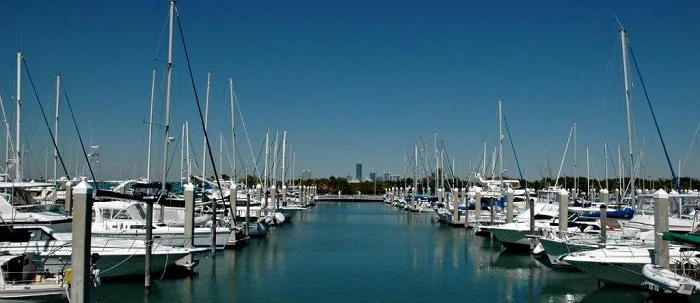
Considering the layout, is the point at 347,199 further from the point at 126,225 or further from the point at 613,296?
the point at 613,296

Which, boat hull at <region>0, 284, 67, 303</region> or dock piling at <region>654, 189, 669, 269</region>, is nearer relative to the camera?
boat hull at <region>0, 284, 67, 303</region>

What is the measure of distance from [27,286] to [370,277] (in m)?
16.2

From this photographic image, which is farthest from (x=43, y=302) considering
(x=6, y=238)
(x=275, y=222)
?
(x=275, y=222)

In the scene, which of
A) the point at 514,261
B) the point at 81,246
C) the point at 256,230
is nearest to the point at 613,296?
the point at 514,261

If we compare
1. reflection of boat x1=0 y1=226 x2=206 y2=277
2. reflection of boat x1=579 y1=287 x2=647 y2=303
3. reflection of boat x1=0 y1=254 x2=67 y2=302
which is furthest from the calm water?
reflection of boat x1=0 y1=254 x2=67 y2=302

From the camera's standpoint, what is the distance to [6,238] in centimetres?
2491

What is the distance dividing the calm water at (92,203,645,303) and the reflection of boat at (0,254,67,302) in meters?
4.53

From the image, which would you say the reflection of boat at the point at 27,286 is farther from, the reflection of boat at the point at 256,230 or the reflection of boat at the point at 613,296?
the reflection of boat at the point at 256,230

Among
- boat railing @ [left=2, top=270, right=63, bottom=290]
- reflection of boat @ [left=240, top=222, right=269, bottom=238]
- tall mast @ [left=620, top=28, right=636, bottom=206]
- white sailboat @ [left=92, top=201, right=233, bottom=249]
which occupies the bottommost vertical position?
reflection of boat @ [left=240, top=222, right=269, bottom=238]

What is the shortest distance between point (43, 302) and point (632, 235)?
84.9 ft

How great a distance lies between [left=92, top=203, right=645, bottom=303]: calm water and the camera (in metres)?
26.2

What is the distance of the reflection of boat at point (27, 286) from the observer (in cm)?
1905

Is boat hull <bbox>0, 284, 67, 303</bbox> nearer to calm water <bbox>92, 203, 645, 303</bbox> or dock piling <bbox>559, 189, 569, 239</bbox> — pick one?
calm water <bbox>92, 203, 645, 303</bbox>

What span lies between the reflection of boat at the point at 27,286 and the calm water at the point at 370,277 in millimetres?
4532
